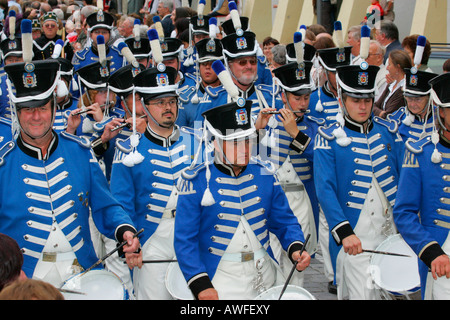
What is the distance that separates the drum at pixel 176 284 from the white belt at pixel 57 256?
2.38 ft

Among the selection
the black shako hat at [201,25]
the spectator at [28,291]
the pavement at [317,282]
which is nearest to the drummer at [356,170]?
the pavement at [317,282]

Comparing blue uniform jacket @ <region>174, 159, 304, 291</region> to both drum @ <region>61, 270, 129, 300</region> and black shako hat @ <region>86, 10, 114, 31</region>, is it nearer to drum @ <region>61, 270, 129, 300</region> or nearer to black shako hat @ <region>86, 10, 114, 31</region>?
drum @ <region>61, 270, 129, 300</region>

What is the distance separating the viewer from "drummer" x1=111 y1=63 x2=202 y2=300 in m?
6.23

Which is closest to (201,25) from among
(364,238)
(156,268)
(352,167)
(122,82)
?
(122,82)

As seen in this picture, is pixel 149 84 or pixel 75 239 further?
pixel 149 84

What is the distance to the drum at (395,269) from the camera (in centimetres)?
593

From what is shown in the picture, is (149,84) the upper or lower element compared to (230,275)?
upper

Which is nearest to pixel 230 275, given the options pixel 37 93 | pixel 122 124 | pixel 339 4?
pixel 37 93

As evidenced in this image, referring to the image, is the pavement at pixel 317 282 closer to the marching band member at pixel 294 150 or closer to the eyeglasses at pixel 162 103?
the marching band member at pixel 294 150

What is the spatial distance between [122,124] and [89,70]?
1311mm

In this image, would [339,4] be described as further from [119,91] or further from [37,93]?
[37,93]

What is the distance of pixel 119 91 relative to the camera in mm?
7812

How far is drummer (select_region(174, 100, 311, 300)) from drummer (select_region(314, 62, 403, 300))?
1.04m

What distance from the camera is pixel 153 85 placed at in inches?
260
